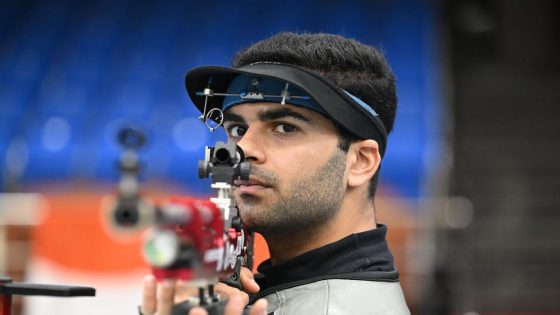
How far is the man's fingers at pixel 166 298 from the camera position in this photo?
194 centimetres

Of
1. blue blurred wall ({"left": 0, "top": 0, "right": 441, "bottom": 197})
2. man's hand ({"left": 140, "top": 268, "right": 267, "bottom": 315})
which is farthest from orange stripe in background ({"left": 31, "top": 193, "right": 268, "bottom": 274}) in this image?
man's hand ({"left": 140, "top": 268, "right": 267, "bottom": 315})

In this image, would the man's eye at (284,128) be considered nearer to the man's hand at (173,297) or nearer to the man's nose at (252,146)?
the man's nose at (252,146)

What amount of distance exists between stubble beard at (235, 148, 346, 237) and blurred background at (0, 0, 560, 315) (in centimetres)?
332

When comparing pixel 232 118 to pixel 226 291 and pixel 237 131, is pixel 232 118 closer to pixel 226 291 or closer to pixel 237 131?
pixel 237 131

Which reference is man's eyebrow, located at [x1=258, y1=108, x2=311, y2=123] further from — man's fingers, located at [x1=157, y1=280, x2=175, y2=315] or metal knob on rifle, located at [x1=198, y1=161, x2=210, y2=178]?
man's fingers, located at [x1=157, y1=280, x2=175, y2=315]

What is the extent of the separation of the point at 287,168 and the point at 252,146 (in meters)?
0.12

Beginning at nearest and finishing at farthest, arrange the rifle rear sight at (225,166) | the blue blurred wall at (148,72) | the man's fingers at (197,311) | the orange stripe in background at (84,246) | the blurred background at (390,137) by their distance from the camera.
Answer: the man's fingers at (197,311), the rifle rear sight at (225,166), the orange stripe in background at (84,246), the blurred background at (390,137), the blue blurred wall at (148,72)

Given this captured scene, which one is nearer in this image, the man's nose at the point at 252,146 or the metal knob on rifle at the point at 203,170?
the metal knob on rifle at the point at 203,170

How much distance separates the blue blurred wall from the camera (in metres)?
7.85

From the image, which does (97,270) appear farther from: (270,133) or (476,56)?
(476,56)

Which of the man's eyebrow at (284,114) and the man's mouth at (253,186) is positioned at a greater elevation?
the man's eyebrow at (284,114)

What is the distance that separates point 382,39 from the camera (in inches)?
371

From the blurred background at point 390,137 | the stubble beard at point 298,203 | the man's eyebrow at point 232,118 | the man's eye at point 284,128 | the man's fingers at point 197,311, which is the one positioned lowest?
the man's fingers at point 197,311

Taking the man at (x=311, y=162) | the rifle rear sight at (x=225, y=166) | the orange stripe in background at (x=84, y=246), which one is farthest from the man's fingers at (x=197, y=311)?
the orange stripe in background at (x=84, y=246)
